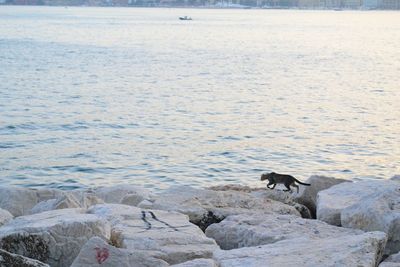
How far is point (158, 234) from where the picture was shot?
647 cm

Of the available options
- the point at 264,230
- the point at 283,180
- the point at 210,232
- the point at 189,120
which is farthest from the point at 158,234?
the point at 189,120

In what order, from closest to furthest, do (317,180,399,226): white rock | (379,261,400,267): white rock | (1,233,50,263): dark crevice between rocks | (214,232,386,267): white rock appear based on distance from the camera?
(214,232,386,267): white rock
(379,261,400,267): white rock
(1,233,50,263): dark crevice between rocks
(317,180,399,226): white rock

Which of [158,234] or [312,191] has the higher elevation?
[158,234]

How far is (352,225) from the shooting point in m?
6.84

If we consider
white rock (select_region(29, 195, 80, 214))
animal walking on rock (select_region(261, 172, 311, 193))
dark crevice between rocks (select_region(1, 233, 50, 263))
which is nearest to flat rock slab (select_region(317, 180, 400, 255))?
animal walking on rock (select_region(261, 172, 311, 193))

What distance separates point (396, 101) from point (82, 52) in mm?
26782

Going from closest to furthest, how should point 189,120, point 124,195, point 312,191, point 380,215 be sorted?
1. point 380,215
2. point 312,191
3. point 124,195
4. point 189,120

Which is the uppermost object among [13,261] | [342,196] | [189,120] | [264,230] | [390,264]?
[13,261]

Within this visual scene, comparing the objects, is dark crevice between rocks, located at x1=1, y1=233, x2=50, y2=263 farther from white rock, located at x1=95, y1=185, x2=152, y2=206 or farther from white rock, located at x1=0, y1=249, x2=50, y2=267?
white rock, located at x1=95, y1=185, x2=152, y2=206

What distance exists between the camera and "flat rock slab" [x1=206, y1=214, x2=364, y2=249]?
648 centimetres

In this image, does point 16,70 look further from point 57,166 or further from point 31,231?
point 31,231

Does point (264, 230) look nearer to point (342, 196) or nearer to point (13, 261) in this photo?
point (342, 196)

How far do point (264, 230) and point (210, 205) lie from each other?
163 cm

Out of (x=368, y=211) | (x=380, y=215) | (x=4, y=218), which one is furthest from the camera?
(x=4, y=218)
